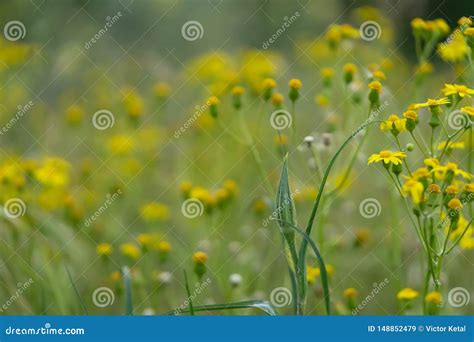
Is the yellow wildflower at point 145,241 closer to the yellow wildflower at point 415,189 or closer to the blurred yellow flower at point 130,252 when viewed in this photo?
the blurred yellow flower at point 130,252

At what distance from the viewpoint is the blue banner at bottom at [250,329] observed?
2.44 metres

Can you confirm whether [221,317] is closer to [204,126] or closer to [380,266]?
[380,266]

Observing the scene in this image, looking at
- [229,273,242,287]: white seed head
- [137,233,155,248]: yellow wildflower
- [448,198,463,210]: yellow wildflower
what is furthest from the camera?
[137,233,155,248]: yellow wildflower

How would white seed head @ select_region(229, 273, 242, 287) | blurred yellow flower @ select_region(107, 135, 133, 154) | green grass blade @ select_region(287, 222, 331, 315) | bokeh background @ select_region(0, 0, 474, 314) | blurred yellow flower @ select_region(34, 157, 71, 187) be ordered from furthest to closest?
blurred yellow flower @ select_region(107, 135, 133, 154)
blurred yellow flower @ select_region(34, 157, 71, 187)
bokeh background @ select_region(0, 0, 474, 314)
white seed head @ select_region(229, 273, 242, 287)
green grass blade @ select_region(287, 222, 331, 315)

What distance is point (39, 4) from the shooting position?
3.67 meters

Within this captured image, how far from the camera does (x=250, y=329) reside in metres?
2.48

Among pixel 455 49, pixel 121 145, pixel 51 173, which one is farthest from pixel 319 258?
pixel 121 145

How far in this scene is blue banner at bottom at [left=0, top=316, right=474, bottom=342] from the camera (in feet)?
8.00

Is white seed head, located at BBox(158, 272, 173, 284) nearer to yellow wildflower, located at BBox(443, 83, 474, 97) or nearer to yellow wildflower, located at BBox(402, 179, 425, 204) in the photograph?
yellow wildflower, located at BBox(402, 179, 425, 204)

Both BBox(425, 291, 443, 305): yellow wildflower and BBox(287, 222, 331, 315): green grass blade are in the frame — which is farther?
BBox(425, 291, 443, 305): yellow wildflower

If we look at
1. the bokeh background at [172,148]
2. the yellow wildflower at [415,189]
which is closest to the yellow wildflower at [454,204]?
the yellow wildflower at [415,189]

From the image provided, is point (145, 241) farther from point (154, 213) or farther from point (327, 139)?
point (327, 139)

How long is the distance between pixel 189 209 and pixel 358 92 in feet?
2.31

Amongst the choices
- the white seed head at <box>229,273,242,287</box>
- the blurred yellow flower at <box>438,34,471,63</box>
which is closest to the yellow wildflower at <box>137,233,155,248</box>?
the white seed head at <box>229,273,242,287</box>
